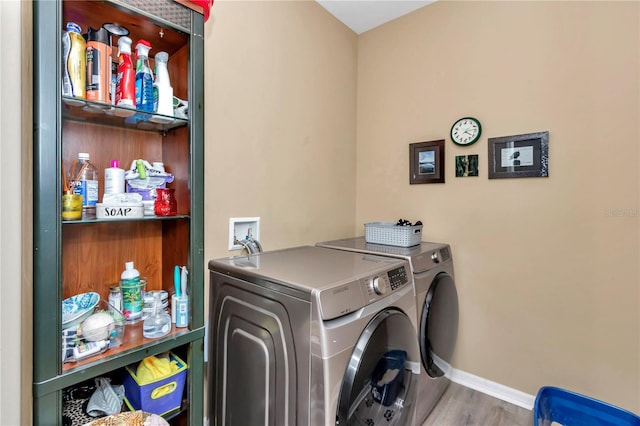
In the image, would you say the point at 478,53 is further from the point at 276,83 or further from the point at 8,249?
the point at 8,249

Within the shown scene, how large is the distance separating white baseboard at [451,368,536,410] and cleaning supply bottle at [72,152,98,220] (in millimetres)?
2333

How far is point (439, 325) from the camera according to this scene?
1.71 m

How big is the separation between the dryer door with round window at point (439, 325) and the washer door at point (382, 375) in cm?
18

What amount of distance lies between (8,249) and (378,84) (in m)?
2.39

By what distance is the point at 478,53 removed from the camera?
1.96m

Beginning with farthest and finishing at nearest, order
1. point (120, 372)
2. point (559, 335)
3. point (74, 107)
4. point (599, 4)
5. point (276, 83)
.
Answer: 1. point (276, 83)
2. point (559, 335)
3. point (599, 4)
4. point (120, 372)
5. point (74, 107)

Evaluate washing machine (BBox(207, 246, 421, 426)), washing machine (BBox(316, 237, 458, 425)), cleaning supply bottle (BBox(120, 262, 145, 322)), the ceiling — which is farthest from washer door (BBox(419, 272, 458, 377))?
the ceiling

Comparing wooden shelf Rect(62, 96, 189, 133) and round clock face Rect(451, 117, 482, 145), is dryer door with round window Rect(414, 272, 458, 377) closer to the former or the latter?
round clock face Rect(451, 117, 482, 145)

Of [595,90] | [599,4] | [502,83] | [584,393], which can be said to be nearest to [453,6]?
[502,83]

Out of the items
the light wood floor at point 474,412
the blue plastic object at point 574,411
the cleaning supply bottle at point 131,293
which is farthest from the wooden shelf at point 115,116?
the blue plastic object at point 574,411

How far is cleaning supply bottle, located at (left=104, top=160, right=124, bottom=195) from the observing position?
1.10m

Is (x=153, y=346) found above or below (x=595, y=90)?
below

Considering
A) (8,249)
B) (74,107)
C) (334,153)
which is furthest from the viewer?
(334,153)


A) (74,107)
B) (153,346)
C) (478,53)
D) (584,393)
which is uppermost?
(478,53)
